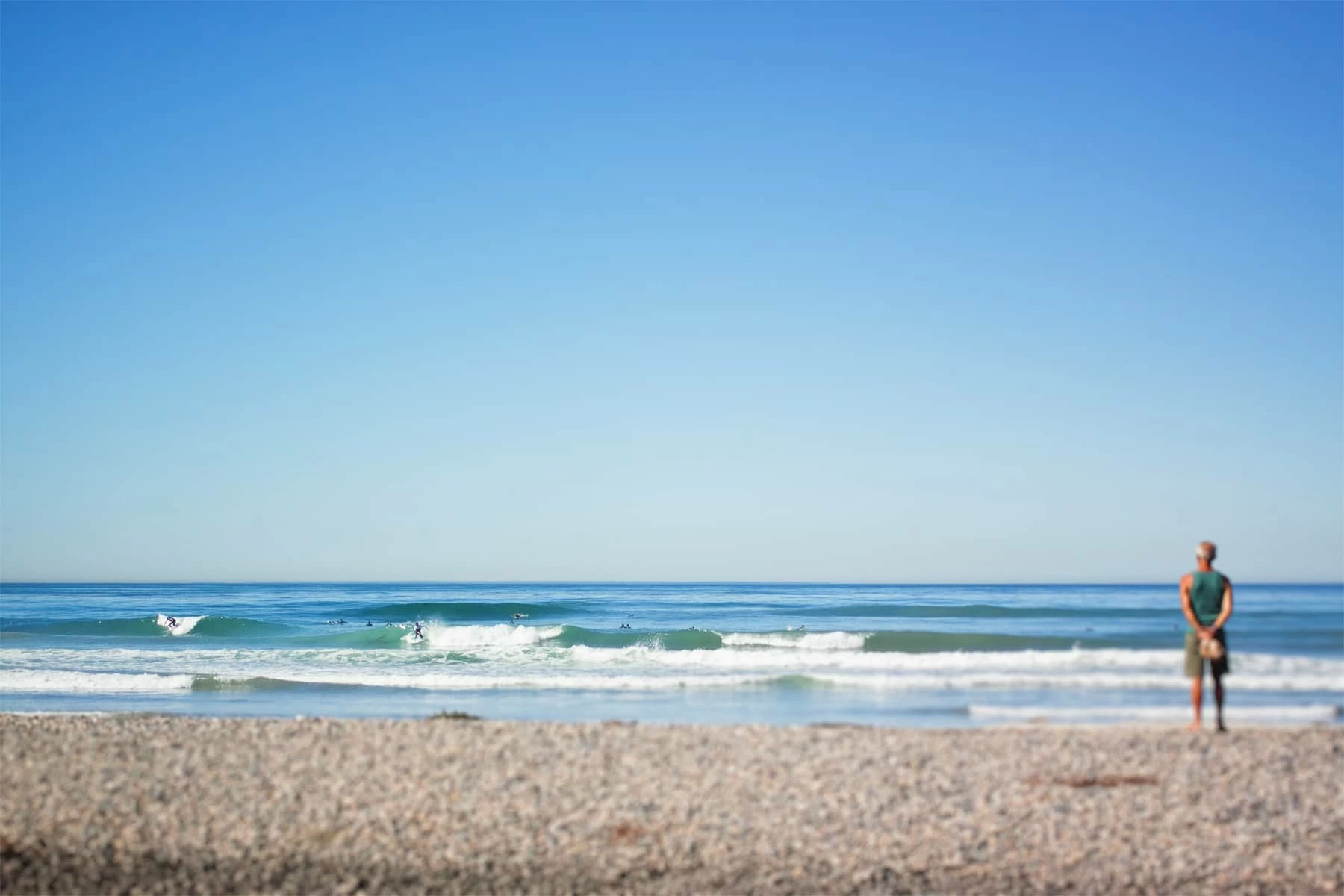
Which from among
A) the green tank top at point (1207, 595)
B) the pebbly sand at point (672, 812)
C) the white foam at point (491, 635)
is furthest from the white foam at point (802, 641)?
the pebbly sand at point (672, 812)

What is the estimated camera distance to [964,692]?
15.4m

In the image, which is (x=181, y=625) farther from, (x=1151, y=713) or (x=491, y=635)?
(x=1151, y=713)

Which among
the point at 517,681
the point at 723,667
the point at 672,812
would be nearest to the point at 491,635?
the point at 723,667

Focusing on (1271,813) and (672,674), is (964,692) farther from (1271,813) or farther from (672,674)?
(1271,813)

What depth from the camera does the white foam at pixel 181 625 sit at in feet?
112

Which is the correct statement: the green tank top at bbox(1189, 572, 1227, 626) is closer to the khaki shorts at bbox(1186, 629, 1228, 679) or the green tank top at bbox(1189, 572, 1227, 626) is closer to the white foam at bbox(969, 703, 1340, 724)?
the khaki shorts at bbox(1186, 629, 1228, 679)

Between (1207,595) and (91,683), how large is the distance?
55.4 feet

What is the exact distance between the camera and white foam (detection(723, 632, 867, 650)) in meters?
26.2

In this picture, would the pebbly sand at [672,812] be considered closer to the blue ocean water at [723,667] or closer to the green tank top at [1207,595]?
the green tank top at [1207,595]

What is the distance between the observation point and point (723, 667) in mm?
19422

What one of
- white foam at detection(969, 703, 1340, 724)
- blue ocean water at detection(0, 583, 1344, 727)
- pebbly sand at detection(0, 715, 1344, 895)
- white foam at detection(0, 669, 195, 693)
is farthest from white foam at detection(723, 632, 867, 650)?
pebbly sand at detection(0, 715, 1344, 895)

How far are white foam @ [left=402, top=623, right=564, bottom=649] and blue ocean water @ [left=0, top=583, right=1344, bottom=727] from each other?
0.09m

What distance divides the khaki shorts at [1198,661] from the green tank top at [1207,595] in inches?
7.8

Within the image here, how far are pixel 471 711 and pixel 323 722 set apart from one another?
9.12ft
